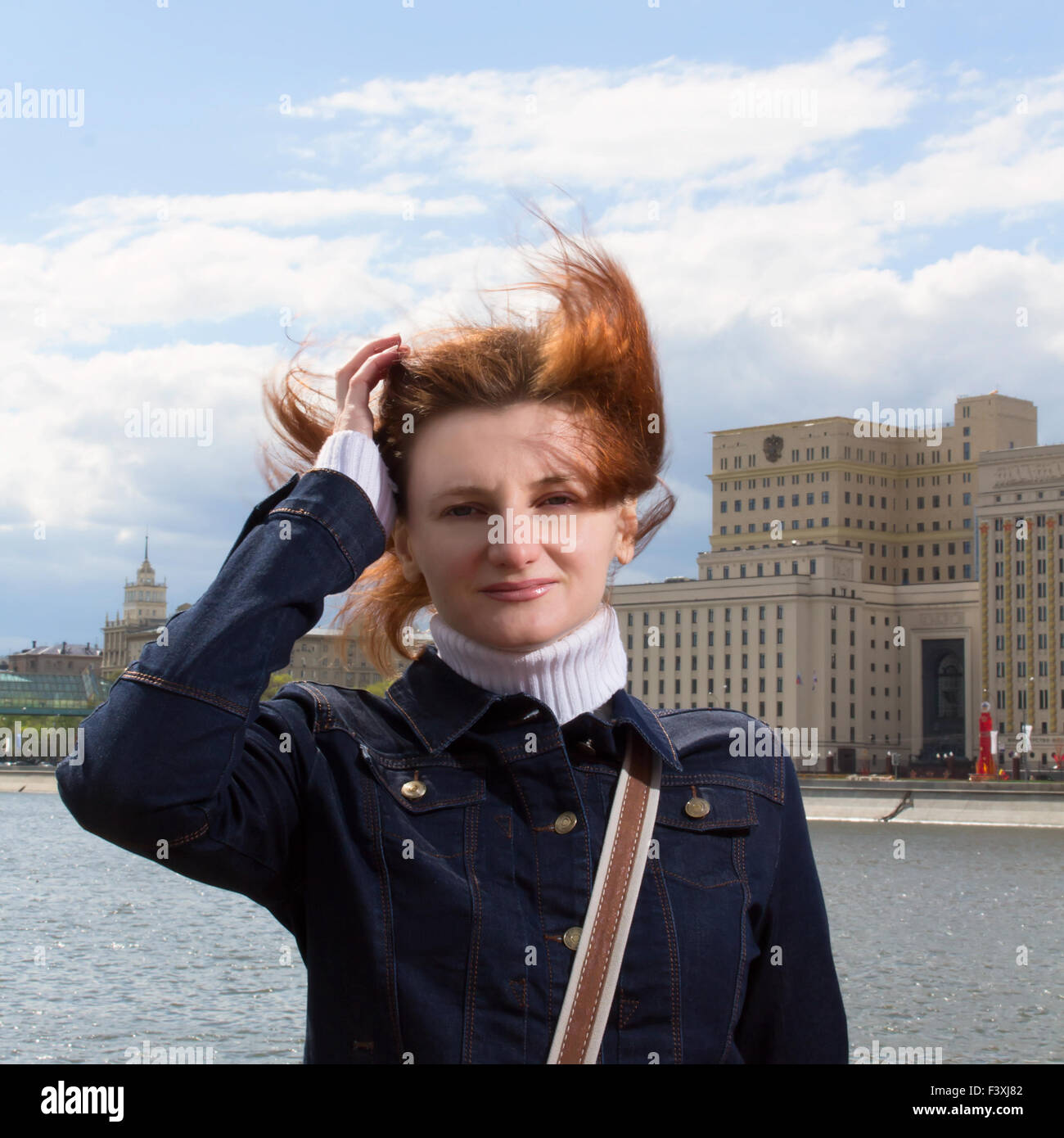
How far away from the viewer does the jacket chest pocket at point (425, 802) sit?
2.36m

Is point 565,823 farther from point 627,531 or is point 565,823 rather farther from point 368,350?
point 368,350

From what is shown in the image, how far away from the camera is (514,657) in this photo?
2.49 meters

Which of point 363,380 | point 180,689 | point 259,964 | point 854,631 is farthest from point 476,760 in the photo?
point 854,631

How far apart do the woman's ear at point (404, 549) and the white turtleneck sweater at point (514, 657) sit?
0.07 meters

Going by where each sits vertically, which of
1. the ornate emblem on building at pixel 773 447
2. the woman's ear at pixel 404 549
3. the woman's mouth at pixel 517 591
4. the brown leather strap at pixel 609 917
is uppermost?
the ornate emblem on building at pixel 773 447

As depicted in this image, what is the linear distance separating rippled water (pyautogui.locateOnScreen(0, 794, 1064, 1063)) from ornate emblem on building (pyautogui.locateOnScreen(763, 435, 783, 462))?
8326cm

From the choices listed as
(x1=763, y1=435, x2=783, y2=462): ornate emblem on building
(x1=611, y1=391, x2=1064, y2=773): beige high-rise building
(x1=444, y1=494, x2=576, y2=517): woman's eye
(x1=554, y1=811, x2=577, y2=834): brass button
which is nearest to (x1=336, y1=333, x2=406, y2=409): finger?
(x1=444, y1=494, x2=576, y2=517): woman's eye

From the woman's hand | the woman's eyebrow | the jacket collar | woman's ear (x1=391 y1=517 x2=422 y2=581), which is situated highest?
the woman's hand

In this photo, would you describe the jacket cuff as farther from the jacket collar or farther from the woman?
the jacket collar

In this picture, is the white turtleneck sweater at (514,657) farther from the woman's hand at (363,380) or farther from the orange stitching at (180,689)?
the orange stitching at (180,689)

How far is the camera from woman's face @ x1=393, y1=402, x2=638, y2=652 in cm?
240

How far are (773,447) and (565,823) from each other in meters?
127

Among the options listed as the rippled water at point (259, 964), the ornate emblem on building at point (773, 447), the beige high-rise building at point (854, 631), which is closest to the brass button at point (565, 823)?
the rippled water at point (259, 964)

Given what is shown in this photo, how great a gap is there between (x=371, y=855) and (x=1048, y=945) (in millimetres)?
29046
